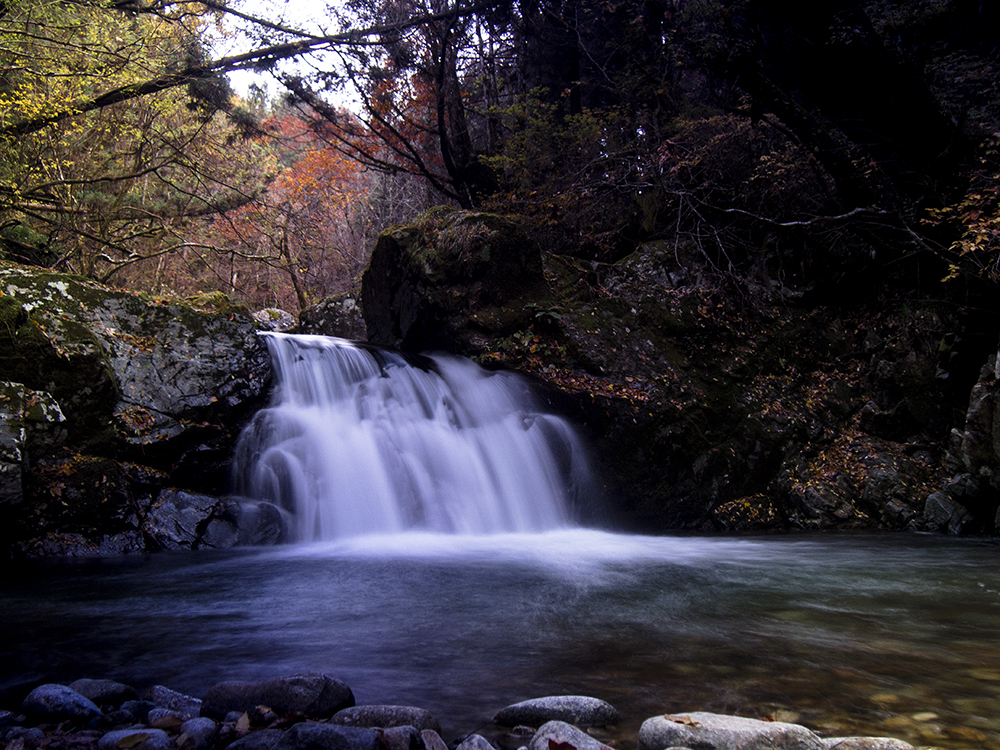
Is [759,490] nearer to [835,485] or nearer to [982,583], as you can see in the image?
[835,485]

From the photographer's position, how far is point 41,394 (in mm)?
6324

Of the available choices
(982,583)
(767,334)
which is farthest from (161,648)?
(767,334)

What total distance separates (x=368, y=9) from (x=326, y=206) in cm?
1105

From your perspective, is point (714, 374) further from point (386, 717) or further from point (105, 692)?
point (105, 692)

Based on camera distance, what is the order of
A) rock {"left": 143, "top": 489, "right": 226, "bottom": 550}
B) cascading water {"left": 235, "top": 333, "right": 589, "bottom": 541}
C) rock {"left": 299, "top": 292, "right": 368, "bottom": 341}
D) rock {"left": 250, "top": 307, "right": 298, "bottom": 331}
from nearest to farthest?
1. rock {"left": 143, "top": 489, "right": 226, "bottom": 550}
2. cascading water {"left": 235, "top": 333, "right": 589, "bottom": 541}
3. rock {"left": 299, "top": 292, "right": 368, "bottom": 341}
4. rock {"left": 250, "top": 307, "right": 298, "bottom": 331}

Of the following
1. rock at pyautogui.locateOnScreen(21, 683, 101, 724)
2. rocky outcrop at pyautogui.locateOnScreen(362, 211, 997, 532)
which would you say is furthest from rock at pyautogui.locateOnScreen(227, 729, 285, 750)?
rocky outcrop at pyautogui.locateOnScreen(362, 211, 997, 532)

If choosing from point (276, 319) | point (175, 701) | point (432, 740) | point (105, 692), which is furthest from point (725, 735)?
point (276, 319)

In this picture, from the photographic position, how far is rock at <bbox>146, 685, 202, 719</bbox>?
2344mm

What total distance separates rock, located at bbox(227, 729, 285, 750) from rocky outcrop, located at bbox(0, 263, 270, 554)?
16.6ft

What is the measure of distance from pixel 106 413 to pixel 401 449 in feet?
11.3

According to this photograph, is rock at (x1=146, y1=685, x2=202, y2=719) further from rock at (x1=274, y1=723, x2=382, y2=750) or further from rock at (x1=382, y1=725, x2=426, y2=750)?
rock at (x1=382, y1=725, x2=426, y2=750)

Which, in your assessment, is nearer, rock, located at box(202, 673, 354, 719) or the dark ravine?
the dark ravine

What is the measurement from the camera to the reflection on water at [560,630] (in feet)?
8.41

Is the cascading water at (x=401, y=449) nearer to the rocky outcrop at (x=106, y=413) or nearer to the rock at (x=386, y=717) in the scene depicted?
the rocky outcrop at (x=106, y=413)
